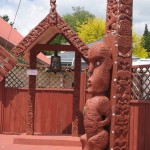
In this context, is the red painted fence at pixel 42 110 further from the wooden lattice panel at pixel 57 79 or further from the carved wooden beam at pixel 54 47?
the carved wooden beam at pixel 54 47

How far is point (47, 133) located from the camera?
388 inches

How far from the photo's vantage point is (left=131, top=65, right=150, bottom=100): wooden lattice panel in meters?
6.75

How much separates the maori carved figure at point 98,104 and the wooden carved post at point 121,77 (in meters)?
0.09

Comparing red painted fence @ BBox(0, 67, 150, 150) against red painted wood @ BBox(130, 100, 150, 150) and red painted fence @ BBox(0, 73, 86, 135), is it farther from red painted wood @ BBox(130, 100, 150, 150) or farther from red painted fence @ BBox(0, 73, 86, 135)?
red painted wood @ BBox(130, 100, 150, 150)

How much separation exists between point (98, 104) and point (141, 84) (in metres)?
2.45

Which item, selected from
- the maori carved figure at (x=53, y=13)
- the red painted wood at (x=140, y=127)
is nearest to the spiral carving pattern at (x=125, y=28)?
the red painted wood at (x=140, y=127)

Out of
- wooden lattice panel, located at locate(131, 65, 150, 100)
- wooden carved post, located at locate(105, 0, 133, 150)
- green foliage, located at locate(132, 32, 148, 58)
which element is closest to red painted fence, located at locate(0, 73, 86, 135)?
wooden lattice panel, located at locate(131, 65, 150, 100)

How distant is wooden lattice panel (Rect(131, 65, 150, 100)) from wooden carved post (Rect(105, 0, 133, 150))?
7.44ft

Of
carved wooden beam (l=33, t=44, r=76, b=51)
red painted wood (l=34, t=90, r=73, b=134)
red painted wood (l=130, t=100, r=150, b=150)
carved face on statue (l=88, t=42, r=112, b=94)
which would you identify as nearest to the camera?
carved face on statue (l=88, t=42, r=112, b=94)

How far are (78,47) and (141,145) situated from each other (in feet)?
9.40

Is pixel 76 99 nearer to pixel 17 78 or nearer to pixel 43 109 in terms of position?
pixel 43 109

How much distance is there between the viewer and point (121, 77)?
14.7ft

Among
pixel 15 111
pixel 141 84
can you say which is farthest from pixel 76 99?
pixel 141 84

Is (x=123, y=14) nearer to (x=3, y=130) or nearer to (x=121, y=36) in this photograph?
(x=121, y=36)
